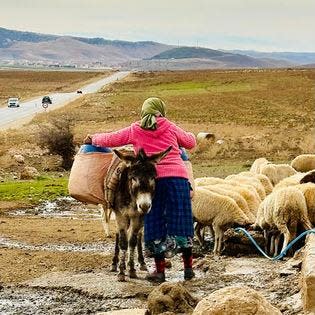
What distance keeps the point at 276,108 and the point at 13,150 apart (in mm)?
30987

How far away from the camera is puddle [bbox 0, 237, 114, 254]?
12.2 metres

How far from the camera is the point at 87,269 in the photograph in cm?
1046

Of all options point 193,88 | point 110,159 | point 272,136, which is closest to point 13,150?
point 272,136

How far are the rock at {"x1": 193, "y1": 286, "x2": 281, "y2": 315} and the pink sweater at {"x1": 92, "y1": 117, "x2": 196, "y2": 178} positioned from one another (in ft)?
9.68

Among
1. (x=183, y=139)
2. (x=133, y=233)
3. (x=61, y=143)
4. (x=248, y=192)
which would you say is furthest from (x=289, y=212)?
(x=61, y=143)

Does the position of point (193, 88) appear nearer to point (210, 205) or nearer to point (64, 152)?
point (64, 152)

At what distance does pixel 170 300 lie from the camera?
7.36 m

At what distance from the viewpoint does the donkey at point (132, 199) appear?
860 cm

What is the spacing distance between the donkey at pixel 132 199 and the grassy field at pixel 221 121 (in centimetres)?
1419

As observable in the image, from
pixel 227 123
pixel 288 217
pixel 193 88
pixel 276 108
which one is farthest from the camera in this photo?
pixel 193 88

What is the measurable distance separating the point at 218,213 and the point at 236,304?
20.3ft

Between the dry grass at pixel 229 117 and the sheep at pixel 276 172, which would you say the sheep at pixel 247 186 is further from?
the dry grass at pixel 229 117

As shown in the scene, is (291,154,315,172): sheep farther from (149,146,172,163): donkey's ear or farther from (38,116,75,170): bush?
(149,146,172,163): donkey's ear

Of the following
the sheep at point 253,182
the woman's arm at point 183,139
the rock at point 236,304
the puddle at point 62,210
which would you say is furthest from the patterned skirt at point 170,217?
the puddle at point 62,210
